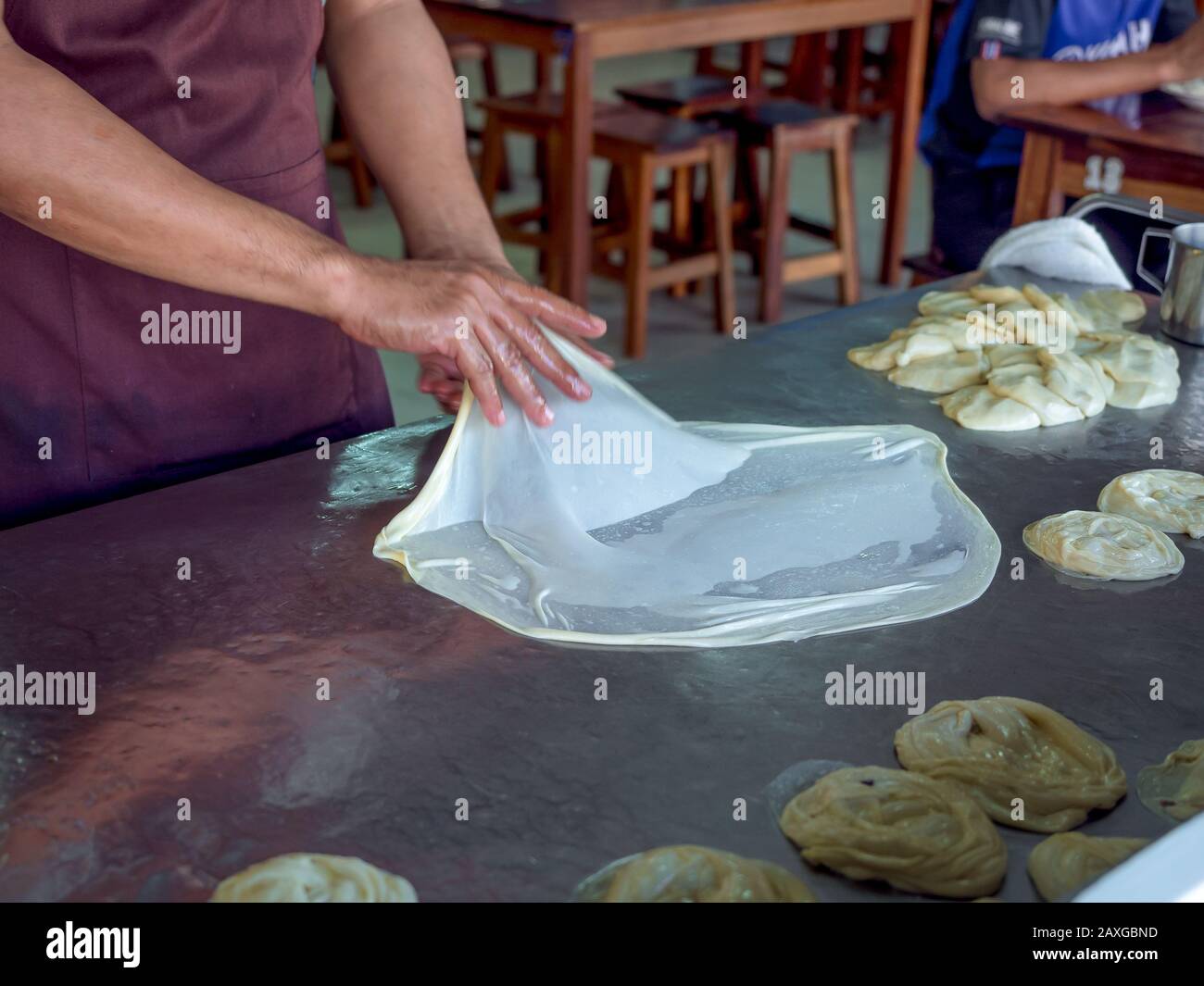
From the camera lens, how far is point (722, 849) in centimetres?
93

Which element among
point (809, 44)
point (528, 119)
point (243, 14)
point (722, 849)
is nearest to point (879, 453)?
point (722, 849)

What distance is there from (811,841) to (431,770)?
0.95ft

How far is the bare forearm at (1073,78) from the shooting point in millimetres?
3041

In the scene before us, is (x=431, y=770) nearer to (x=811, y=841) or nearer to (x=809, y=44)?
(x=811, y=841)

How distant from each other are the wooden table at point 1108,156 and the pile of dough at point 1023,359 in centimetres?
93

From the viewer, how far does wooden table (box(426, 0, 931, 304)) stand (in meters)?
3.83

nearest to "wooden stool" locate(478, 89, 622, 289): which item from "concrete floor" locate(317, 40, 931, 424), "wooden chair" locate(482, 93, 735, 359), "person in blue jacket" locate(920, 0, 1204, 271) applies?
"wooden chair" locate(482, 93, 735, 359)

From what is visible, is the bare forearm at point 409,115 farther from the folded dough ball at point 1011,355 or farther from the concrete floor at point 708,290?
the concrete floor at point 708,290

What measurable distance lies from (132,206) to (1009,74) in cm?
241

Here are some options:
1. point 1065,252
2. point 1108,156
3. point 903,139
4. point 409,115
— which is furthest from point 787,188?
point 409,115

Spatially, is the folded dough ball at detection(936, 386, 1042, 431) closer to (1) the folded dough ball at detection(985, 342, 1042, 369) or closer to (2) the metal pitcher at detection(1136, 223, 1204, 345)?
(1) the folded dough ball at detection(985, 342, 1042, 369)

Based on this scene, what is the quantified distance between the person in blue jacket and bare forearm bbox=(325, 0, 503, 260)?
1.81 metres

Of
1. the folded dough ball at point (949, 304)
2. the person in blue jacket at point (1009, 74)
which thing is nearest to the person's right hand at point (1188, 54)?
the person in blue jacket at point (1009, 74)
